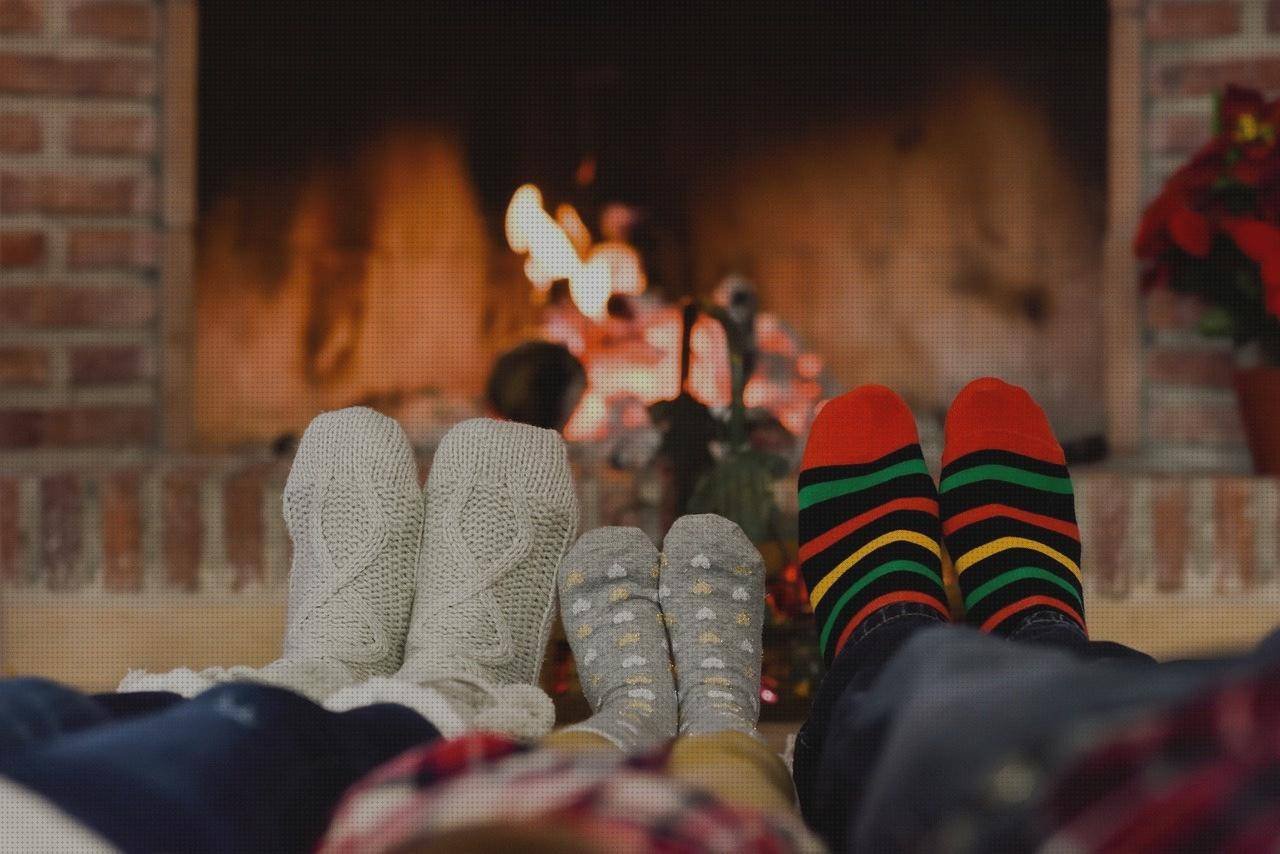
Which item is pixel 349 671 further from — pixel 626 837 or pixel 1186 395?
pixel 1186 395

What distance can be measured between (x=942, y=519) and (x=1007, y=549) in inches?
3.2

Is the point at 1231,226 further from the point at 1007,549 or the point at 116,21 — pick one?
the point at 116,21

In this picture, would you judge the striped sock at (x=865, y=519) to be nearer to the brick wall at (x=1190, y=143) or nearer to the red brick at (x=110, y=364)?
the brick wall at (x=1190, y=143)

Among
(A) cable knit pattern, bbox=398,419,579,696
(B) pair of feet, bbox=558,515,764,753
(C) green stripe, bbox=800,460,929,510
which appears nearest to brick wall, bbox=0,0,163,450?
(A) cable knit pattern, bbox=398,419,579,696

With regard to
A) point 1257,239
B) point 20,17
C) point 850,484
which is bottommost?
point 850,484

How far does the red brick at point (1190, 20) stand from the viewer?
134 centimetres

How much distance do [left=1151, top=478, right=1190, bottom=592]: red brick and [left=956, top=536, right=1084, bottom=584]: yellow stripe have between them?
0.38 metres

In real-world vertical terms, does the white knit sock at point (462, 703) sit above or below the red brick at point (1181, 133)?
below

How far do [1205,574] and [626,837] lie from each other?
3.31ft

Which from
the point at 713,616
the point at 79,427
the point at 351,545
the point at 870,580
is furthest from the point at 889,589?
the point at 79,427

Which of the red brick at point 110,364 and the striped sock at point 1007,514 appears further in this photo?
the red brick at point 110,364

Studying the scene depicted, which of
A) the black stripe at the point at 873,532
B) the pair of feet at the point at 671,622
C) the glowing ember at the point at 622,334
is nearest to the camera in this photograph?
the pair of feet at the point at 671,622

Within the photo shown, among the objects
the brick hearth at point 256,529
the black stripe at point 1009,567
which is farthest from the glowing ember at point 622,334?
the black stripe at point 1009,567

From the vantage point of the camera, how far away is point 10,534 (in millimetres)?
1217
